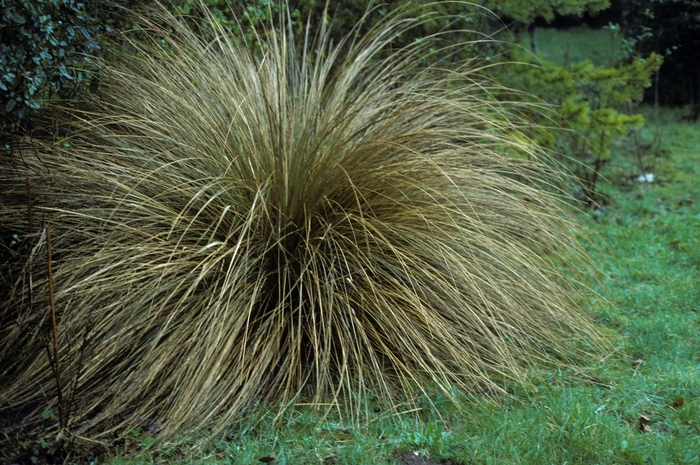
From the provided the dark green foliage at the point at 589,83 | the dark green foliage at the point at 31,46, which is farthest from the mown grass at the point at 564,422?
the dark green foliage at the point at 589,83

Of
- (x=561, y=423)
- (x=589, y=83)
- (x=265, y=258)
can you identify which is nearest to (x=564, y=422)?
(x=561, y=423)

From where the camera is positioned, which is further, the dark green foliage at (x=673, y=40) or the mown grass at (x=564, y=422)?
the dark green foliage at (x=673, y=40)

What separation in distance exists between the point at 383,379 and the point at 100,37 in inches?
106

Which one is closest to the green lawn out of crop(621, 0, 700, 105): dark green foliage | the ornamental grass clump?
the ornamental grass clump

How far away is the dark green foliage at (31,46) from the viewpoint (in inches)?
130

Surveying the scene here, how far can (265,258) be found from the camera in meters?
3.95

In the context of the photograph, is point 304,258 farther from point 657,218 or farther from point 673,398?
point 657,218

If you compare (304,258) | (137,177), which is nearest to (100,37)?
(137,177)

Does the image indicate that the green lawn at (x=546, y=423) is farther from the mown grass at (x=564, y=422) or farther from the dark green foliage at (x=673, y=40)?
the dark green foliage at (x=673, y=40)

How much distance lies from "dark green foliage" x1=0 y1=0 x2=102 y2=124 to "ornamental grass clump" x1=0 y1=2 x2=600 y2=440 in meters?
0.46

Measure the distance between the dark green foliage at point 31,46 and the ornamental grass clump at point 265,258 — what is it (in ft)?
1.51

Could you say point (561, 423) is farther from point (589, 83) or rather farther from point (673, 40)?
point (673, 40)

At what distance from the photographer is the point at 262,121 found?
4.24 m

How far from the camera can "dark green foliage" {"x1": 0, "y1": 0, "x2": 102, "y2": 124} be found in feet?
10.9
